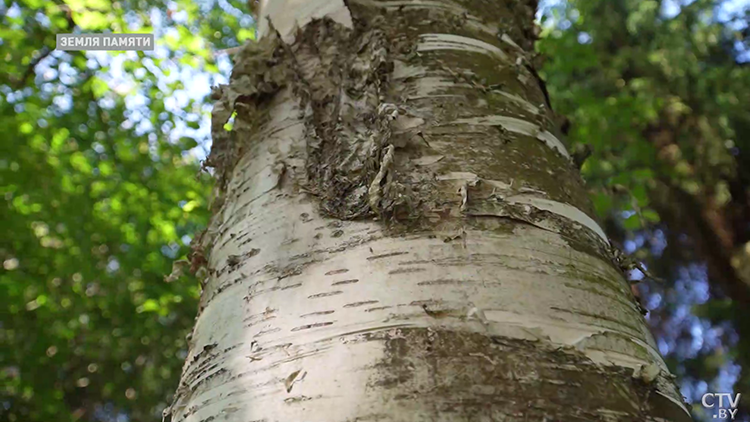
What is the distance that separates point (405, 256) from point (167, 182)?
155 inches

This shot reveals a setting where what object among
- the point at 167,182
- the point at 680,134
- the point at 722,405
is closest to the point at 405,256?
the point at 722,405

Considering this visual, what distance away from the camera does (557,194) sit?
86cm

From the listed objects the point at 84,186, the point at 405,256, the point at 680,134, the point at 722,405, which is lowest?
the point at 405,256

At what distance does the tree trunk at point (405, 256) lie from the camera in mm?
588

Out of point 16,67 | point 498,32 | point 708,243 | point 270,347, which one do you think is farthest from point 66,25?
point 708,243

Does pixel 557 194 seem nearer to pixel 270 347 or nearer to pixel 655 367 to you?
pixel 655 367

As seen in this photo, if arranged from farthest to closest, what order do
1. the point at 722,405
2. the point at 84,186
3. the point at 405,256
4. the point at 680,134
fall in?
the point at 680,134
the point at 84,186
the point at 722,405
the point at 405,256

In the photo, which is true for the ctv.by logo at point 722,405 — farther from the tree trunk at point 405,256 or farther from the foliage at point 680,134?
the foliage at point 680,134

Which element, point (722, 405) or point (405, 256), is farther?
point (722, 405)

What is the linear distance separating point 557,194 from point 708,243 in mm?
6726

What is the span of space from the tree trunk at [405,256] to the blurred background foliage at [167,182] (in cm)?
142

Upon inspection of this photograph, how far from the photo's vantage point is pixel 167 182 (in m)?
4.21

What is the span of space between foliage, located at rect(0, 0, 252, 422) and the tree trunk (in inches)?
95.0

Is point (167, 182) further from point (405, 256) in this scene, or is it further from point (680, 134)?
point (680, 134)
